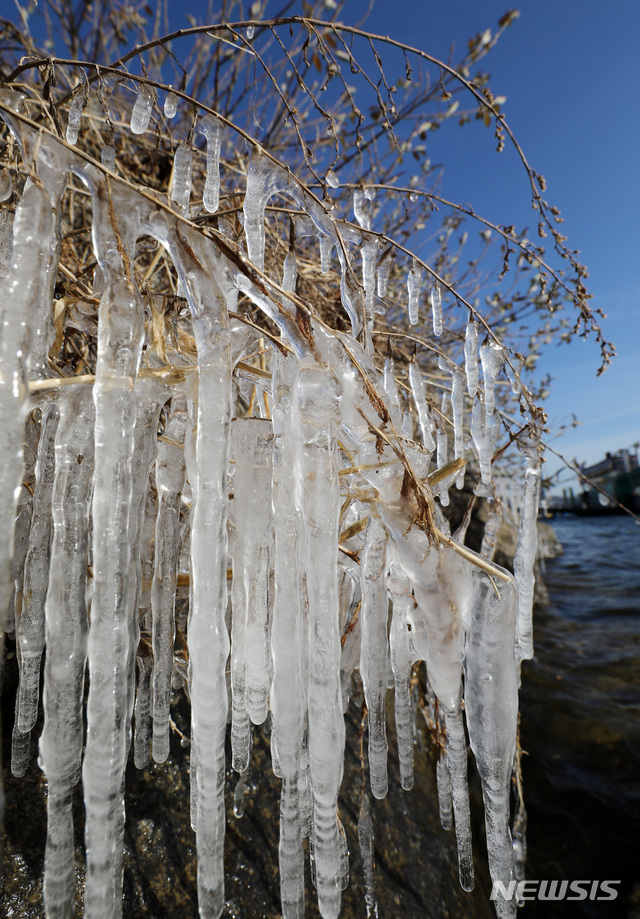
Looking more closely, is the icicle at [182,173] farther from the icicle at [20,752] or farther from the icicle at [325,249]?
the icicle at [20,752]

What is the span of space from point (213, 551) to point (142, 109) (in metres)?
1.48

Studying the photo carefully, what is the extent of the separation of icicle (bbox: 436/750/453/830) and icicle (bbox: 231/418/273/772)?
0.92 metres

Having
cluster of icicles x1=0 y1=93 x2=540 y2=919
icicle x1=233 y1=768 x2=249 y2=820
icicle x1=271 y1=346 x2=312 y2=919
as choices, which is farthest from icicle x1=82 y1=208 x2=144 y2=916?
icicle x1=233 y1=768 x2=249 y2=820

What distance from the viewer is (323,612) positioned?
0.89 meters

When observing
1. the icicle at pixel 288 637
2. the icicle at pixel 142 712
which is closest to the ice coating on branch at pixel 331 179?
the icicle at pixel 288 637

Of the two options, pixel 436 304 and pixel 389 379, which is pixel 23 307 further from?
pixel 436 304

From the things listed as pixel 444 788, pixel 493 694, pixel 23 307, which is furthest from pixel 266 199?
pixel 444 788

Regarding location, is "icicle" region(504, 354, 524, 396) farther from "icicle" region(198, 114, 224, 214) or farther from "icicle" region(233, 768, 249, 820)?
"icicle" region(233, 768, 249, 820)

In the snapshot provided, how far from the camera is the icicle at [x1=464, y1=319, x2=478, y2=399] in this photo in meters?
1.78

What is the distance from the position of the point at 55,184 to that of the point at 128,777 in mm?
1826

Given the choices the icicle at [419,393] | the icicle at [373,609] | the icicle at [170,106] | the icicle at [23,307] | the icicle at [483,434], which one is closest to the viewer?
the icicle at [23,307]

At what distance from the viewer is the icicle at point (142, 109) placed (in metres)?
1.38

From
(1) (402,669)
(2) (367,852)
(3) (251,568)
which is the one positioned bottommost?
(2) (367,852)

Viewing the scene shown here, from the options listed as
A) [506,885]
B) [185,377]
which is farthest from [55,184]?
[506,885]
